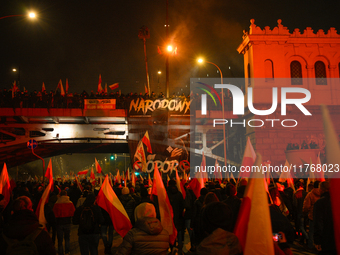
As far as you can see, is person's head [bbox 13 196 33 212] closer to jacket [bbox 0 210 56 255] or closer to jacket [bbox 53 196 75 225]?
jacket [bbox 0 210 56 255]

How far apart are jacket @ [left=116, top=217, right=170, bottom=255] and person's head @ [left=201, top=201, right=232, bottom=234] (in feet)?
2.10

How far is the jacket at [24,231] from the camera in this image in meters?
3.35

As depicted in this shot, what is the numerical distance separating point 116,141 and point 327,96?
22.2 meters

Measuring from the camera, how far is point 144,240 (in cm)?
343

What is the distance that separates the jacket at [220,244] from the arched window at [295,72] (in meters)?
31.2

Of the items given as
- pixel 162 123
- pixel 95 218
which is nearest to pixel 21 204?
pixel 95 218

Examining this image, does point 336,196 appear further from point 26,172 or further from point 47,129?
point 26,172

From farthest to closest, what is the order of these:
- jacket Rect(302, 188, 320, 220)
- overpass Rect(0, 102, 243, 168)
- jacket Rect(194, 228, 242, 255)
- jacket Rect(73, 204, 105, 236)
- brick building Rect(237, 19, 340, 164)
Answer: overpass Rect(0, 102, 243, 168) → brick building Rect(237, 19, 340, 164) → jacket Rect(302, 188, 320, 220) → jacket Rect(73, 204, 105, 236) → jacket Rect(194, 228, 242, 255)

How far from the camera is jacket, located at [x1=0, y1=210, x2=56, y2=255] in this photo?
3352 mm

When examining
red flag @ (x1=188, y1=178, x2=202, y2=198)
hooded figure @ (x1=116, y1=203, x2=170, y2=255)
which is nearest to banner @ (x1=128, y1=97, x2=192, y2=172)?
red flag @ (x1=188, y1=178, x2=202, y2=198)

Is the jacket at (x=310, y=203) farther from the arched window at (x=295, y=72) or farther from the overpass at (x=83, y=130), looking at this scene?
the arched window at (x=295, y=72)

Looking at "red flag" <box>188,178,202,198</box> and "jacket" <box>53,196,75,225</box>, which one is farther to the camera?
"red flag" <box>188,178,202,198</box>

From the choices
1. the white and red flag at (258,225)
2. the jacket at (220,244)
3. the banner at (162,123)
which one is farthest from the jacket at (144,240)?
the banner at (162,123)

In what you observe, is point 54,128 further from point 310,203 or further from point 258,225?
point 258,225
